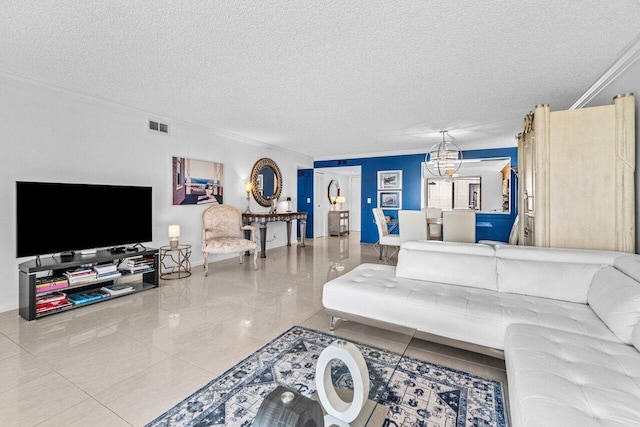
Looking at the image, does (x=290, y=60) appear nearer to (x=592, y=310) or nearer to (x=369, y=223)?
(x=592, y=310)

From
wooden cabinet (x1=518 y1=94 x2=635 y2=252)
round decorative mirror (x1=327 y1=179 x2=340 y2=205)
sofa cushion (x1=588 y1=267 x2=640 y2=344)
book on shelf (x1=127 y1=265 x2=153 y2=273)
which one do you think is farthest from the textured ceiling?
round decorative mirror (x1=327 y1=179 x2=340 y2=205)

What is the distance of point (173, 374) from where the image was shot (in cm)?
194

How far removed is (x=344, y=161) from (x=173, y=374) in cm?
708

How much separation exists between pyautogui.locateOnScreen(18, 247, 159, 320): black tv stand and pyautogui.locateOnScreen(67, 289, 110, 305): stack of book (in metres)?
0.04

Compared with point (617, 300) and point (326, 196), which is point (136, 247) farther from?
point (326, 196)

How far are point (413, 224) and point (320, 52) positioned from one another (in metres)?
3.43

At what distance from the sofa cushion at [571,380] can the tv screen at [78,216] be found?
418 cm

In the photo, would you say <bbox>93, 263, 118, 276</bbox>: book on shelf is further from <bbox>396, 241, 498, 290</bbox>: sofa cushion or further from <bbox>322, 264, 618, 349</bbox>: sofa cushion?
<bbox>396, 241, 498, 290</bbox>: sofa cushion

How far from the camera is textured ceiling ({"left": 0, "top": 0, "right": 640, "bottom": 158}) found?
1.99m

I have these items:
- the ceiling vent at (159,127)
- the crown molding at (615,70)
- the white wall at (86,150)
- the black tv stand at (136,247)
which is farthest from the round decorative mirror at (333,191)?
the crown molding at (615,70)

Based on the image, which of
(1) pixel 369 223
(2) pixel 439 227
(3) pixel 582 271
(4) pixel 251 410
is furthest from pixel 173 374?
(1) pixel 369 223

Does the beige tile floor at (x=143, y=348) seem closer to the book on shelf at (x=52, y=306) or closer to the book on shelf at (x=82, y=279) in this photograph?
the book on shelf at (x=52, y=306)

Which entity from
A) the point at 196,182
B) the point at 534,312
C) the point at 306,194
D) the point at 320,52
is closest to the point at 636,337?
the point at 534,312

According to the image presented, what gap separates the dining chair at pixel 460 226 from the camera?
4.76 metres
